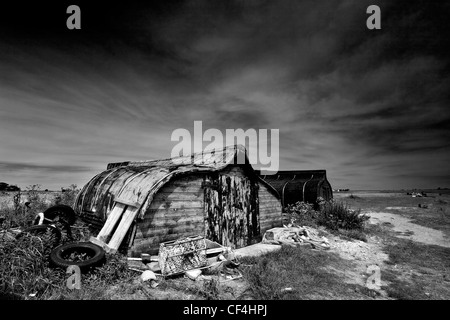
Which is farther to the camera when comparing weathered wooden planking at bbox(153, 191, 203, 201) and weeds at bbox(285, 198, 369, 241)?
weeds at bbox(285, 198, 369, 241)

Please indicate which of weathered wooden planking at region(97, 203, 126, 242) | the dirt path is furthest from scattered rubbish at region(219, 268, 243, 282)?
the dirt path

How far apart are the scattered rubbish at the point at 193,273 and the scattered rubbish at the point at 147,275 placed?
93 centimetres

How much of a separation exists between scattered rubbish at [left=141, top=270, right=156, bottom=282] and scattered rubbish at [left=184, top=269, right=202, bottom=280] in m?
0.93

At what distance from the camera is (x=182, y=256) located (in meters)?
7.49

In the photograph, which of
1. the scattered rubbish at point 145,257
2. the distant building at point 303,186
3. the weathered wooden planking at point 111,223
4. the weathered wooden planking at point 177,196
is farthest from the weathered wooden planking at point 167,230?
the distant building at point 303,186

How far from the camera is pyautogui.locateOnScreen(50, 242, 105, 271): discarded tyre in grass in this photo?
19.9 ft

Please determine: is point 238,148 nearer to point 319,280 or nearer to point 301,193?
point 319,280

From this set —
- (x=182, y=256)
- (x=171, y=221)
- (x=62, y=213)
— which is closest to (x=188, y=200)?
(x=171, y=221)

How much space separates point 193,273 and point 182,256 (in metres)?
0.71

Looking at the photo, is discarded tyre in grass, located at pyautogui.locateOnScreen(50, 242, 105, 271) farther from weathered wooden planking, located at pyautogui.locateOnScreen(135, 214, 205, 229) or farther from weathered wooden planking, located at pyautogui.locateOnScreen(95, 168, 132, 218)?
weathered wooden planking, located at pyautogui.locateOnScreen(95, 168, 132, 218)

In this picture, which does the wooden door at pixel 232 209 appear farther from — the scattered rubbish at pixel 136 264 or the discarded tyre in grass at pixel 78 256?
the discarded tyre in grass at pixel 78 256

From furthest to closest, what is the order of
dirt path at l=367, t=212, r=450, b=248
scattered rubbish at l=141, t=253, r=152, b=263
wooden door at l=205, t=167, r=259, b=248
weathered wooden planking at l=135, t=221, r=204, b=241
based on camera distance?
dirt path at l=367, t=212, r=450, b=248
wooden door at l=205, t=167, r=259, b=248
weathered wooden planking at l=135, t=221, r=204, b=241
scattered rubbish at l=141, t=253, r=152, b=263

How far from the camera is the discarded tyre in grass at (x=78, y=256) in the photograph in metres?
6.08

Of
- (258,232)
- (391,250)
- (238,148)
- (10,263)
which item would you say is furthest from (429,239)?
(10,263)
